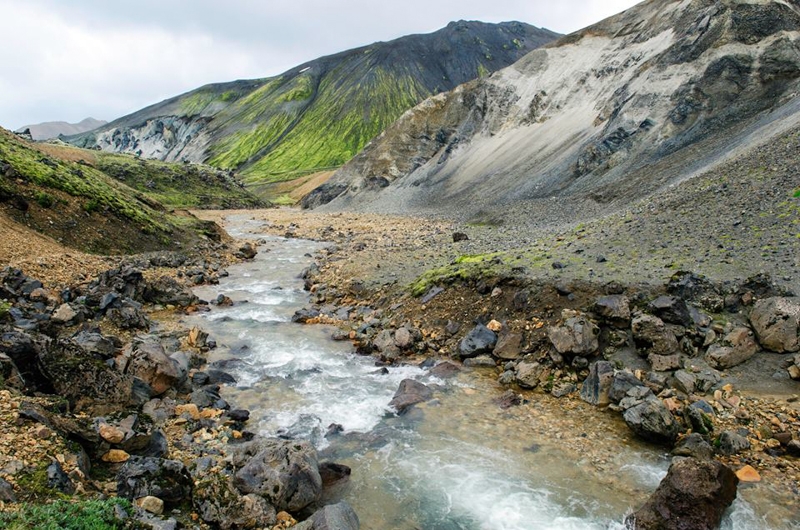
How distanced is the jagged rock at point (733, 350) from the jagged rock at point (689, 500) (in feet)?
18.9

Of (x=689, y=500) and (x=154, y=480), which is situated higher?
(x=154, y=480)

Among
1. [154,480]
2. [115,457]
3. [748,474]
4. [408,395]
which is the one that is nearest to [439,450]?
[408,395]

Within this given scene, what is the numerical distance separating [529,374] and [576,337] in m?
2.18

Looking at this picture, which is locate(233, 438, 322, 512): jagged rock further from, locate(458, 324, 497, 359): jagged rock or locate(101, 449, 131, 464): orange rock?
locate(458, 324, 497, 359): jagged rock

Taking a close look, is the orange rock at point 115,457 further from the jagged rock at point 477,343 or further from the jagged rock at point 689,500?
the jagged rock at point 477,343

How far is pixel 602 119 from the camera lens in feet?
216

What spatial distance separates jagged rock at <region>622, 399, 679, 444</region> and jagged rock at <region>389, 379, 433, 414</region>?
252 inches

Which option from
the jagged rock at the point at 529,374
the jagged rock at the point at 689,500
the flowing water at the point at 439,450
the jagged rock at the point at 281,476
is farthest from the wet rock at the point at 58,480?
the jagged rock at the point at 529,374

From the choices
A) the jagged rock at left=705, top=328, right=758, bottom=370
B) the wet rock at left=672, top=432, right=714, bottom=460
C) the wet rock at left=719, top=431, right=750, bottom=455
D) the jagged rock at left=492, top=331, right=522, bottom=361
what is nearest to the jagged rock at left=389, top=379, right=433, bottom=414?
the jagged rock at left=492, top=331, right=522, bottom=361

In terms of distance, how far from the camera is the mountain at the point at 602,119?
1823 inches

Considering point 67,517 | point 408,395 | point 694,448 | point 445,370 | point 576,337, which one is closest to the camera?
point 67,517

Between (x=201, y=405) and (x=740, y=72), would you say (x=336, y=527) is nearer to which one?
(x=201, y=405)

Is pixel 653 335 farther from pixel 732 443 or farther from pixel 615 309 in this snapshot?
pixel 732 443

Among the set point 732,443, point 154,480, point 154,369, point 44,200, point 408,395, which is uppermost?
point 44,200
